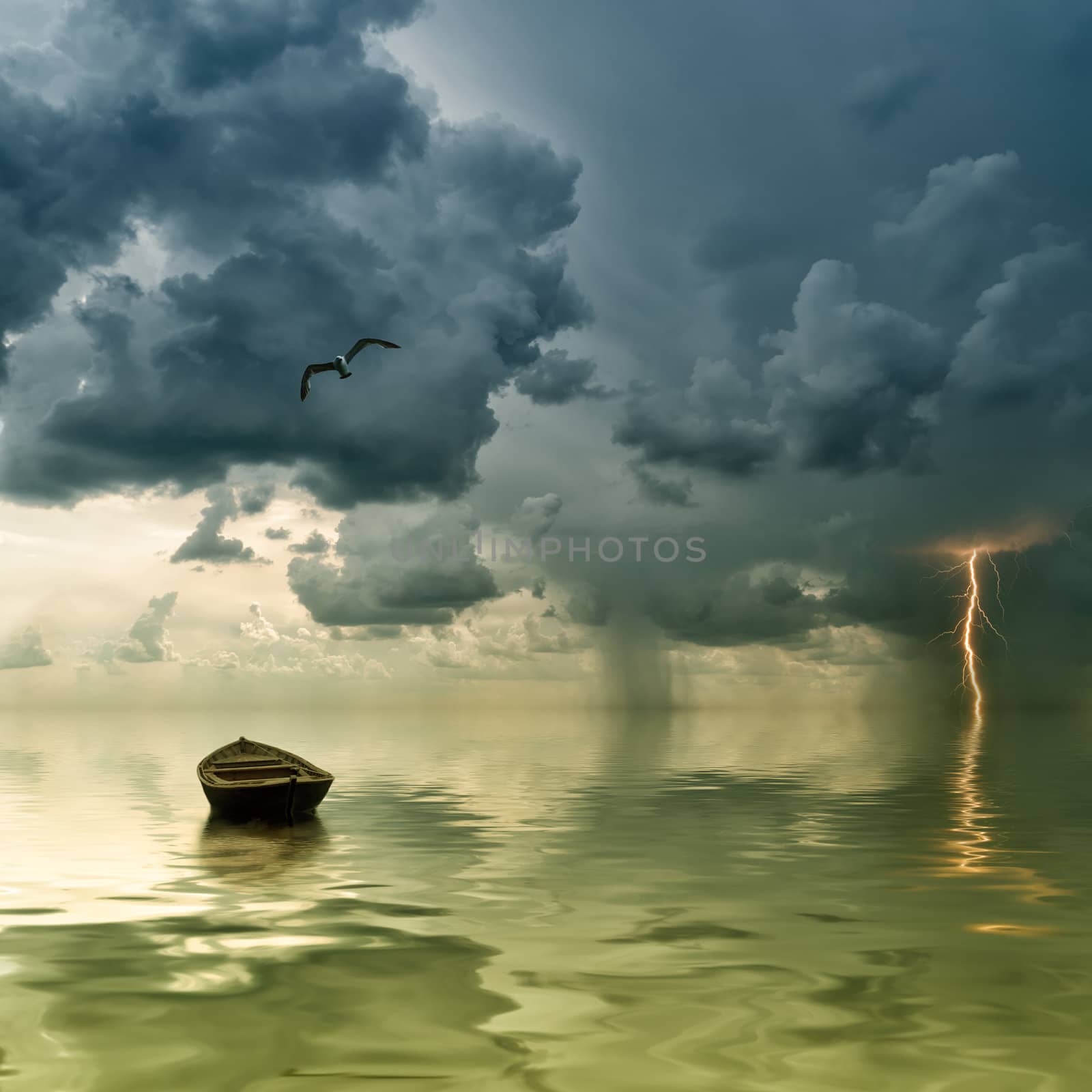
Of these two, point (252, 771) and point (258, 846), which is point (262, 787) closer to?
point (258, 846)

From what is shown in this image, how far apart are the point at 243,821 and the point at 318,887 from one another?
1647cm

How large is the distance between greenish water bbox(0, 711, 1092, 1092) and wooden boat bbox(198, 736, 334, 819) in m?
1.27

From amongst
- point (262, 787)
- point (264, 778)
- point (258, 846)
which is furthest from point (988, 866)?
point (264, 778)

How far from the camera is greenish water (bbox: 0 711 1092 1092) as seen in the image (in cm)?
1291

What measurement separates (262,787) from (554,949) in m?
24.5

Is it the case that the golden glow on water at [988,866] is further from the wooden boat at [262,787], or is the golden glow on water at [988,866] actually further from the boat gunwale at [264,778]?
the wooden boat at [262,787]

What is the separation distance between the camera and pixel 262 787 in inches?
1577

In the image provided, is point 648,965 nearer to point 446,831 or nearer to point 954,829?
point 446,831

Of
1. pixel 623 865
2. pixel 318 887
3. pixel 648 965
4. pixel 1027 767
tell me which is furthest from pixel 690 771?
pixel 648 965

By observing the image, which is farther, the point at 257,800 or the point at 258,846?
the point at 257,800

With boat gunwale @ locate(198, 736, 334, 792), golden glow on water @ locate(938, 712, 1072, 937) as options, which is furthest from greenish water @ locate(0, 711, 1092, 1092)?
boat gunwale @ locate(198, 736, 334, 792)

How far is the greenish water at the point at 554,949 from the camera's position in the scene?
12.9 metres

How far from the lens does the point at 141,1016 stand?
14891 millimetres

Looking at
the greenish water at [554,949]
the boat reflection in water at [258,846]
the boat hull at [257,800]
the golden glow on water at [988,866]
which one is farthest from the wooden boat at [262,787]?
the golden glow on water at [988,866]
